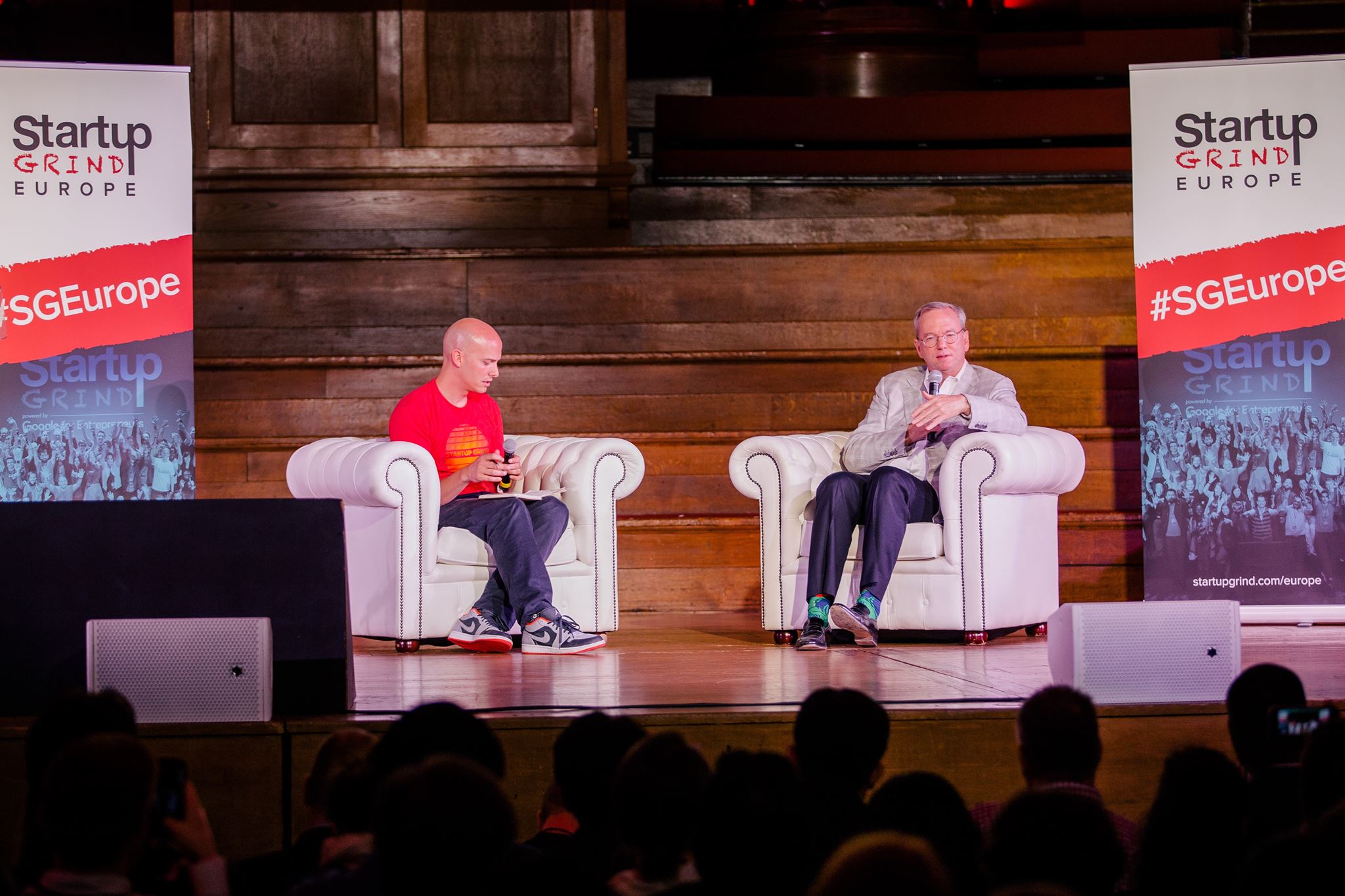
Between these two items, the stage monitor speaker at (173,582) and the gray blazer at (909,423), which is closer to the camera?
the stage monitor speaker at (173,582)

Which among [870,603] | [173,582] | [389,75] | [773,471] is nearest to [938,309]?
[773,471]

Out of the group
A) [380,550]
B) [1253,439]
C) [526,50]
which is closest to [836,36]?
[526,50]

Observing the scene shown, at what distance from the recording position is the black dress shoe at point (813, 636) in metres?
4.31

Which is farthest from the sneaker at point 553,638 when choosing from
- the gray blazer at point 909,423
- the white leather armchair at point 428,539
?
the gray blazer at point 909,423

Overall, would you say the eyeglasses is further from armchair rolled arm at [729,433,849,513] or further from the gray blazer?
armchair rolled arm at [729,433,849,513]

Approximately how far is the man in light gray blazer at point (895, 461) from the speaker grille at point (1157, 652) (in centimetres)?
134

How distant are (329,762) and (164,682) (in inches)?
39.0

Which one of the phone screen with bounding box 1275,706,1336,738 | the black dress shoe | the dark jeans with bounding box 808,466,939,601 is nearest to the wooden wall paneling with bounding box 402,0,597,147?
the dark jeans with bounding box 808,466,939,601

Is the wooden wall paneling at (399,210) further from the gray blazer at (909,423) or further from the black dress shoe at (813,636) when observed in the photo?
the black dress shoe at (813,636)

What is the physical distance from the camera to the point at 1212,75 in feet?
16.6

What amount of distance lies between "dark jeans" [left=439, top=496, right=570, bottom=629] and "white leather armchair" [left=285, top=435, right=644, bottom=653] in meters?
0.05

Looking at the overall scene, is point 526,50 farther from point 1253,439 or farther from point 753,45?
point 1253,439

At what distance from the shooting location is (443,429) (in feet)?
15.3

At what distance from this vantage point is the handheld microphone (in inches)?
178
